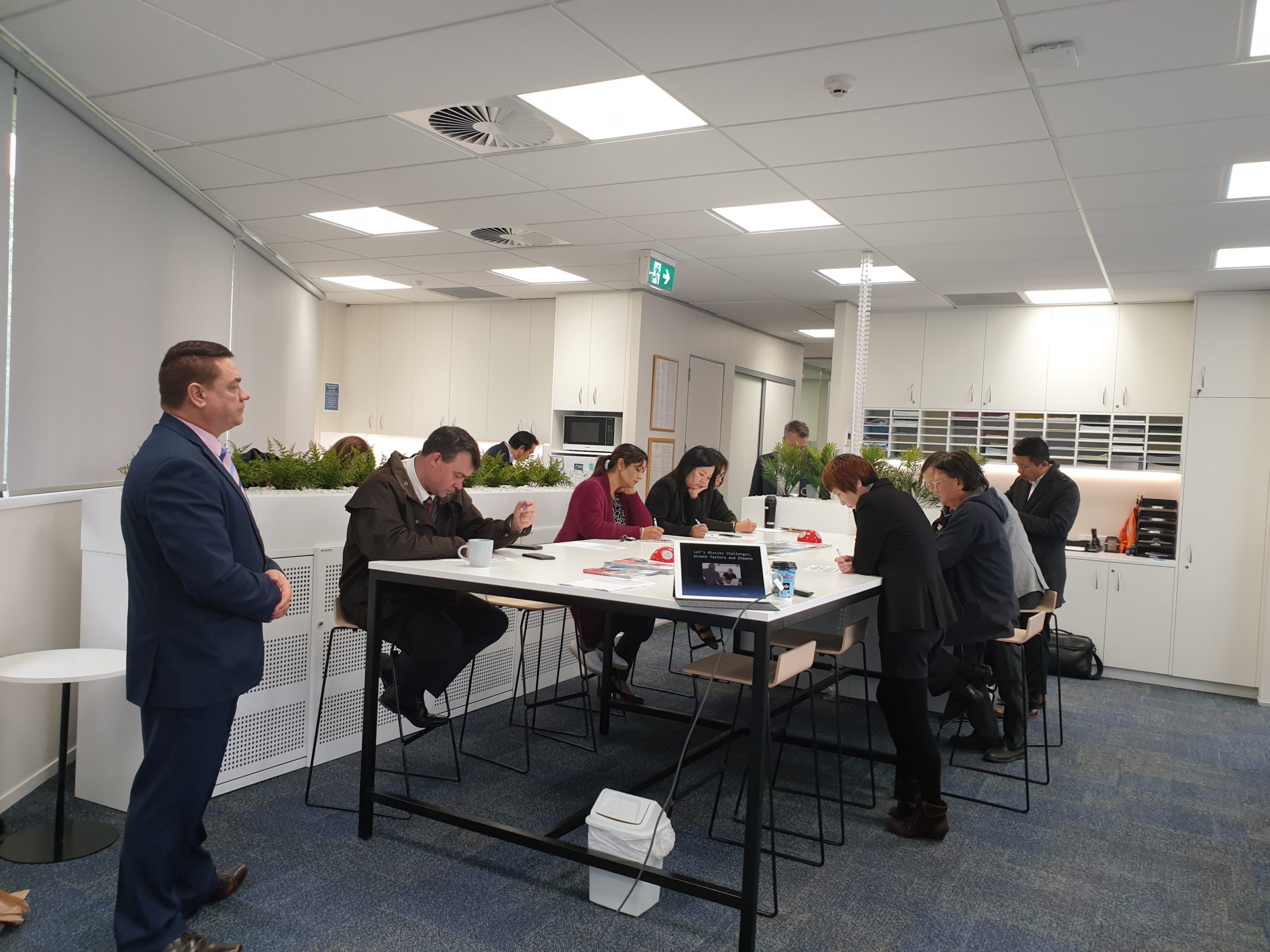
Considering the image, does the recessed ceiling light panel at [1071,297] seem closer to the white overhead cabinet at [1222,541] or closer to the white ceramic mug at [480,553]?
the white overhead cabinet at [1222,541]

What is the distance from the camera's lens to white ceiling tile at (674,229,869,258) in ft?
18.7

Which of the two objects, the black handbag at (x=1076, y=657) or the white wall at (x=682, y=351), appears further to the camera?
the white wall at (x=682, y=351)


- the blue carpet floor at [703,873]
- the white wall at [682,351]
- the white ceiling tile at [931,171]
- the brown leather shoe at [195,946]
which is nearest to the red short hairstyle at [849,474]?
the blue carpet floor at [703,873]

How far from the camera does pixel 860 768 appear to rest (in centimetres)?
443

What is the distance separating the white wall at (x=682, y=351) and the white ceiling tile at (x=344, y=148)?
3693 millimetres

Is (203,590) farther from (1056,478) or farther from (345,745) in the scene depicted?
(1056,478)

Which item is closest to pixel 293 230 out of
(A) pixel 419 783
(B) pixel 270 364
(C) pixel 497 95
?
(B) pixel 270 364

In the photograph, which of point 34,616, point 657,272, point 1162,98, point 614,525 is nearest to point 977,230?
point 1162,98

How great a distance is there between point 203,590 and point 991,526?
3.05m

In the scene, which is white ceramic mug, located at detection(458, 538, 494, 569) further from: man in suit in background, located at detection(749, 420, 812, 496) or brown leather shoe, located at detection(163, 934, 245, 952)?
man in suit in background, located at detection(749, 420, 812, 496)

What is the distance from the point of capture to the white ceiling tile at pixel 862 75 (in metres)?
3.05

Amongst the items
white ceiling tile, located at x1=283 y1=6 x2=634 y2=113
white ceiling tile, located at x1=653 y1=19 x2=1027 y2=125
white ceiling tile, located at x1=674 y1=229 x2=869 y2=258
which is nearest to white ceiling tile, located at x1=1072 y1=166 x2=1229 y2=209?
white ceiling tile, located at x1=653 y1=19 x2=1027 y2=125

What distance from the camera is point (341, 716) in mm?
4184

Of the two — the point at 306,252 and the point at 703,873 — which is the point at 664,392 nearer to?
the point at 306,252
